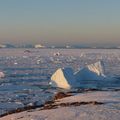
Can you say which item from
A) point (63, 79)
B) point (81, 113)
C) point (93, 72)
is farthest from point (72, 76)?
point (81, 113)

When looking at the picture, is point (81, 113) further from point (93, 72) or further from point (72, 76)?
point (93, 72)

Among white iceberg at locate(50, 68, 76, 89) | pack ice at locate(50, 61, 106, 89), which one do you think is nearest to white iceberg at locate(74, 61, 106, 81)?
pack ice at locate(50, 61, 106, 89)

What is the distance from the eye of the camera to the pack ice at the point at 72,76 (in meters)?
26.7

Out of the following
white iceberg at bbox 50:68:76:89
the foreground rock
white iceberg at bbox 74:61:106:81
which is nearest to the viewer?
the foreground rock

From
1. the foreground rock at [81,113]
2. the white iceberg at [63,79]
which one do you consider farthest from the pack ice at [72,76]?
the foreground rock at [81,113]

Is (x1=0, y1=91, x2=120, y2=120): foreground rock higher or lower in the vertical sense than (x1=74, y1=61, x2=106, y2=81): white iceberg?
lower

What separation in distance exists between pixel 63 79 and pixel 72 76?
86 cm

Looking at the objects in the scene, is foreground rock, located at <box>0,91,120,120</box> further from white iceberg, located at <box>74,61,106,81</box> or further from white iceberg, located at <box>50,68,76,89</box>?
white iceberg, located at <box>74,61,106,81</box>

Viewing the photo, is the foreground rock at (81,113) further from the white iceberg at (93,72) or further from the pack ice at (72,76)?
the white iceberg at (93,72)

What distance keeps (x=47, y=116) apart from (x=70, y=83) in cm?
1489

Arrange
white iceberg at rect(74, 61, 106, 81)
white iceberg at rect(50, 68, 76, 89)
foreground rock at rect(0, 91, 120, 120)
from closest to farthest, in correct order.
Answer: foreground rock at rect(0, 91, 120, 120), white iceberg at rect(50, 68, 76, 89), white iceberg at rect(74, 61, 106, 81)

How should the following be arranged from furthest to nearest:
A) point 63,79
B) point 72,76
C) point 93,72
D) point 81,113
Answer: point 93,72 < point 72,76 < point 63,79 < point 81,113

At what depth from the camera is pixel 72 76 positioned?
2758 centimetres

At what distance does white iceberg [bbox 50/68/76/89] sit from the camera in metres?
26.6
